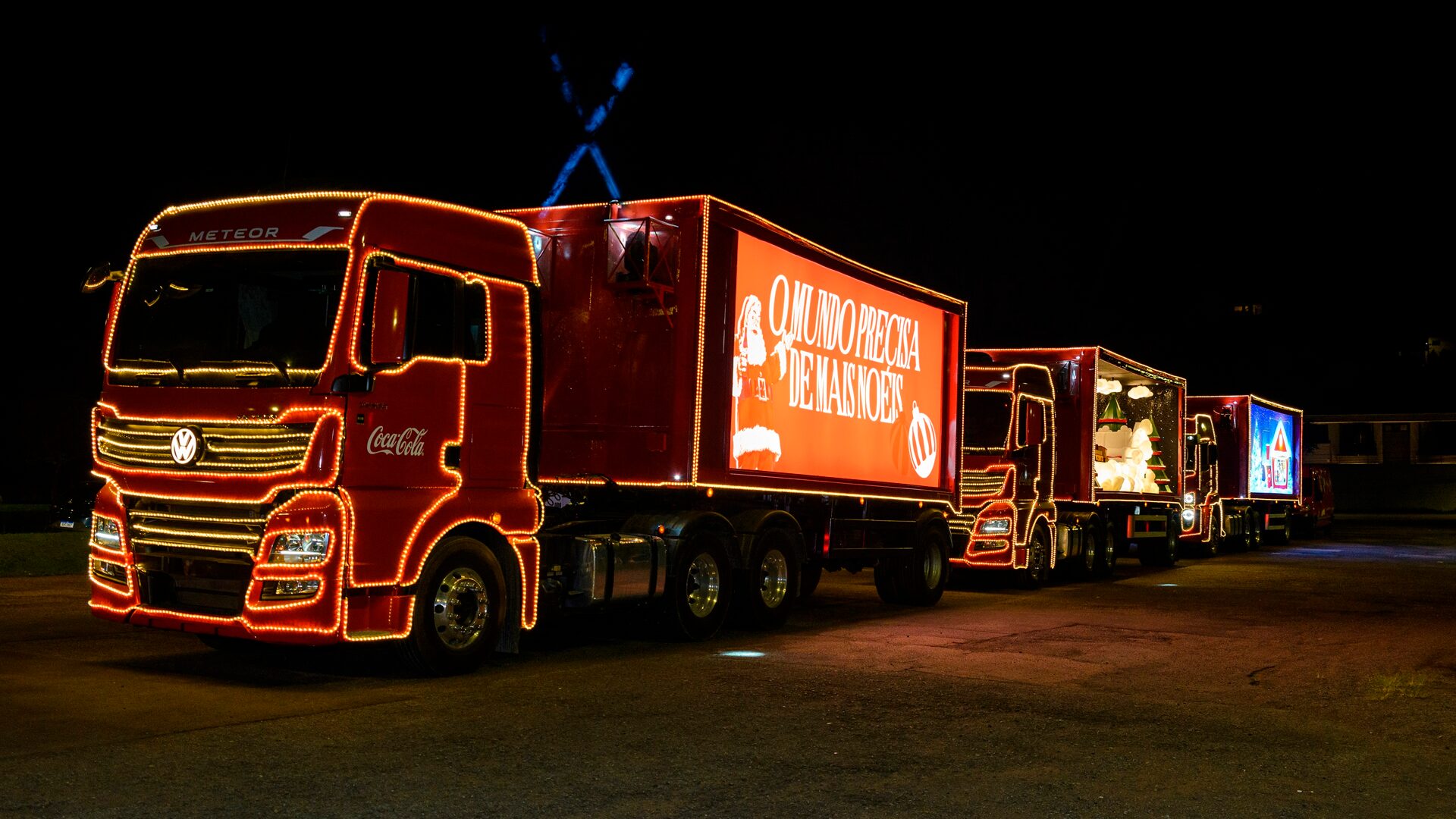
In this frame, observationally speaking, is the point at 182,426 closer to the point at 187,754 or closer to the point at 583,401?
the point at 187,754

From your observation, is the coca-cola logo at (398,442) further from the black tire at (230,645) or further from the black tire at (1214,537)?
the black tire at (1214,537)

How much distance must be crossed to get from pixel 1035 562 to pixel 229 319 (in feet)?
44.2

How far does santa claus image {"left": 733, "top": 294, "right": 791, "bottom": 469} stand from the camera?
12320 mm

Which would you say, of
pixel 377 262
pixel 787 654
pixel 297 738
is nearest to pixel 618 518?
pixel 787 654

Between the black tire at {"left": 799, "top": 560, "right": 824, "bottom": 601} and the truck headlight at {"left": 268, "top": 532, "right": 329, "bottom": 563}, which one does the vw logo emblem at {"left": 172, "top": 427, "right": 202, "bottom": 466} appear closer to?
the truck headlight at {"left": 268, "top": 532, "right": 329, "bottom": 563}

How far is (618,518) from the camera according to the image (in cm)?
1204

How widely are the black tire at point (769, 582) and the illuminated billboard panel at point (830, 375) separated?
2.24 feet

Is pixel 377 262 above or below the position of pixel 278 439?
above

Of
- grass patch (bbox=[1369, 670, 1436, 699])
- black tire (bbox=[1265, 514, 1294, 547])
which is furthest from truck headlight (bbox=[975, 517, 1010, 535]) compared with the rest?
black tire (bbox=[1265, 514, 1294, 547])

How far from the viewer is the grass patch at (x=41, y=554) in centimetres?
1773

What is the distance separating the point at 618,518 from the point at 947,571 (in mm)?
6230

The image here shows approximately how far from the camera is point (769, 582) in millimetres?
13305

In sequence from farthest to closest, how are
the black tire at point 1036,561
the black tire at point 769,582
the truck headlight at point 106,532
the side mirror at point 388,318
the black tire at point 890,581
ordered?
1. the black tire at point 1036,561
2. the black tire at point 890,581
3. the black tire at point 769,582
4. the truck headlight at point 106,532
5. the side mirror at point 388,318

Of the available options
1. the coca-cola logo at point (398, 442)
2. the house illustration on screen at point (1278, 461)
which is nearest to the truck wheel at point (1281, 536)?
the house illustration on screen at point (1278, 461)
